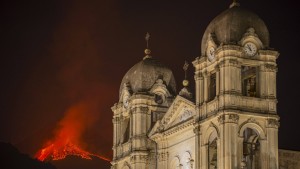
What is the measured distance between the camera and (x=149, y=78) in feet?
250

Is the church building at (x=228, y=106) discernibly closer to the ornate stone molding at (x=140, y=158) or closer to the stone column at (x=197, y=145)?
the stone column at (x=197, y=145)

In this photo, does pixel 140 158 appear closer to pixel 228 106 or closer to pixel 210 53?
pixel 210 53

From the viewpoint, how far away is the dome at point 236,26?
64125 mm

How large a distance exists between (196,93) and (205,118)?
91.3 inches

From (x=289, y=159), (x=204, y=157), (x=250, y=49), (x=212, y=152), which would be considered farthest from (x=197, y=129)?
(x=289, y=159)

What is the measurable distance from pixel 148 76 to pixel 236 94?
1445cm

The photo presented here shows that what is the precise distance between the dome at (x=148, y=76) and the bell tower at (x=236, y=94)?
989cm

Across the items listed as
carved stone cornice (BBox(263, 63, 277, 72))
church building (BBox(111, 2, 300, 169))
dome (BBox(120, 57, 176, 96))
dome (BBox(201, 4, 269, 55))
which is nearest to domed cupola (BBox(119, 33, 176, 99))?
dome (BBox(120, 57, 176, 96))

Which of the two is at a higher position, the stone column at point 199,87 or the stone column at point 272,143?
the stone column at point 199,87

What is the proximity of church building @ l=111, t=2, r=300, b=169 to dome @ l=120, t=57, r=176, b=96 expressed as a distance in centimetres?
504

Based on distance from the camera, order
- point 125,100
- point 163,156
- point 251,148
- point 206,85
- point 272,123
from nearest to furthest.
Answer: point 272,123 → point 251,148 → point 206,85 → point 163,156 → point 125,100

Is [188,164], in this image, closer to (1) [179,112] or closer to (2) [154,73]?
(1) [179,112]

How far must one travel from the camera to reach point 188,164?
68.1 m

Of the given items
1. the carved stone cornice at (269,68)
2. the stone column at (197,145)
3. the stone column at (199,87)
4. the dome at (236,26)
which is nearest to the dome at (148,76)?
the stone column at (199,87)
